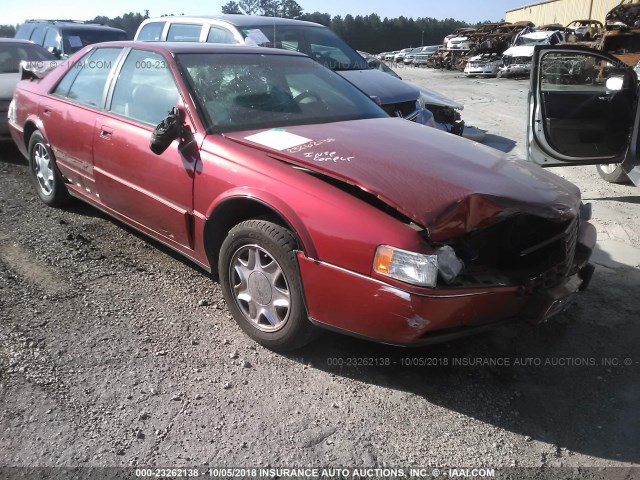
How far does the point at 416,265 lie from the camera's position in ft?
7.63

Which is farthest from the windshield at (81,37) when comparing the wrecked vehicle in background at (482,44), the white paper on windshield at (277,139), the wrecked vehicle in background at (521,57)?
the wrecked vehicle in background at (482,44)

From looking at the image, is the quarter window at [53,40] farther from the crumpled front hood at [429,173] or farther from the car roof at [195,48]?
the crumpled front hood at [429,173]

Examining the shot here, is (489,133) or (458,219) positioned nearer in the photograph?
(458,219)

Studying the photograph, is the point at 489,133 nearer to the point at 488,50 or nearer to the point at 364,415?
the point at 364,415

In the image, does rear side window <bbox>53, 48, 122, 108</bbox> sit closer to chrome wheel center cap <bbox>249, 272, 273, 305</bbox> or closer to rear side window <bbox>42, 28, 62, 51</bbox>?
chrome wheel center cap <bbox>249, 272, 273, 305</bbox>

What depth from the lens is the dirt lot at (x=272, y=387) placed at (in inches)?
89.6

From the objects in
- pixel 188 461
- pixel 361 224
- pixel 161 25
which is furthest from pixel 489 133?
pixel 188 461

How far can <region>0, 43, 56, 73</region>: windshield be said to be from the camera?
26.2 feet

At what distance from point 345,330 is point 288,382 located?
419 mm

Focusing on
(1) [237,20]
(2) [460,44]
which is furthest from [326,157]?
(2) [460,44]

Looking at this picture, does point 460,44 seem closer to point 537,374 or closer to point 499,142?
point 499,142

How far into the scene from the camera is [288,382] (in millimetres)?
2729

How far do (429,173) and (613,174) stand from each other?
433 centimetres

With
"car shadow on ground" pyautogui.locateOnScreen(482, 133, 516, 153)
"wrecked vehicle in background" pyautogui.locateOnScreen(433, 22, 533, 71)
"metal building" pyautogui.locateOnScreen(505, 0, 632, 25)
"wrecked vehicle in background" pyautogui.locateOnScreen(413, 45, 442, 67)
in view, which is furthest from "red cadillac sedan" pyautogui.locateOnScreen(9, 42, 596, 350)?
"wrecked vehicle in background" pyautogui.locateOnScreen(413, 45, 442, 67)
